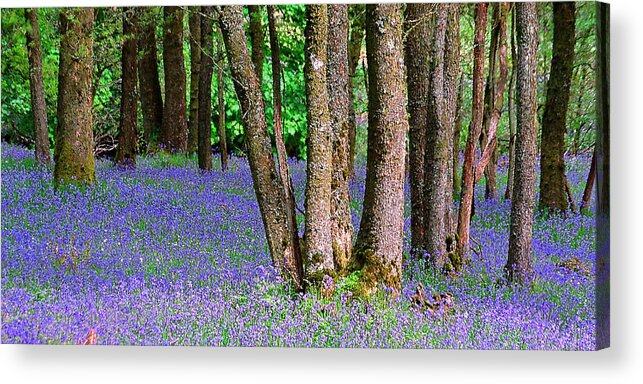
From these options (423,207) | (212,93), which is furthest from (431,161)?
(212,93)

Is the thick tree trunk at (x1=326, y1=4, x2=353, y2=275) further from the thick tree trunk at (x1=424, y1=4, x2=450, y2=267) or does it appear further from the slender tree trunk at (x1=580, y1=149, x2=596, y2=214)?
the slender tree trunk at (x1=580, y1=149, x2=596, y2=214)

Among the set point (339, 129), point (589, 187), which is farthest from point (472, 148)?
point (339, 129)

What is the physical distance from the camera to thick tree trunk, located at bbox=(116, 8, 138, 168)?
6699 mm

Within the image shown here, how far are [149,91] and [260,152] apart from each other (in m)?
0.98

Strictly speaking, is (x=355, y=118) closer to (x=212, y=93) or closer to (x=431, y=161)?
(x=431, y=161)

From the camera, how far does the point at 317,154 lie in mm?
6434

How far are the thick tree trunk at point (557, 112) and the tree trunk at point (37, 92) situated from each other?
11.8ft

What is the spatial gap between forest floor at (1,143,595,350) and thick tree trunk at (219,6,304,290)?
0.30 feet

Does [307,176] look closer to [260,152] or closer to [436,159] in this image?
[260,152]

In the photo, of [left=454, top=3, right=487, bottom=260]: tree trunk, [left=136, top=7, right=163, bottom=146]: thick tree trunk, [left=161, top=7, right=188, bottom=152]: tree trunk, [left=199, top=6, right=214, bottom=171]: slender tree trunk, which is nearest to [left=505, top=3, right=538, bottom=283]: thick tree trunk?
[left=454, top=3, right=487, bottom=260]: tree trunk

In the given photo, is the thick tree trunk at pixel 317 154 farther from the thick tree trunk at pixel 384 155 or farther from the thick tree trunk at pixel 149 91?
the thick tree trunk at pixel 149 91

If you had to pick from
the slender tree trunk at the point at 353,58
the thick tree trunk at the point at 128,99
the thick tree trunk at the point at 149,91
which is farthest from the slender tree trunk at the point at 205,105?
the slender tree trunk at the point at 353,58

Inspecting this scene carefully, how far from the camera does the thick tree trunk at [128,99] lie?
6.70 metres

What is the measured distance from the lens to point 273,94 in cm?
649
